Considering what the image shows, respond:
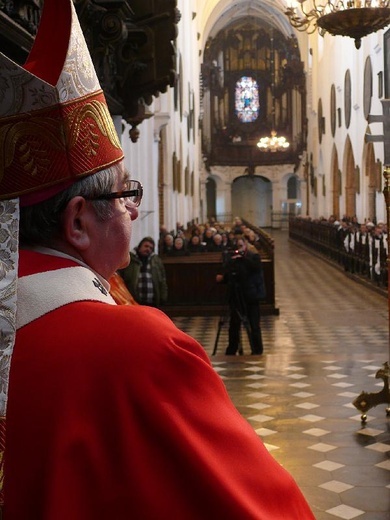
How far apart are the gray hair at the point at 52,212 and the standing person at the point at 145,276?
8.57 m

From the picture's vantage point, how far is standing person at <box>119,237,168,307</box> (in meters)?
10.2

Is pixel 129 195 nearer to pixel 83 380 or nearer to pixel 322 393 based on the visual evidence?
pixel 83 380

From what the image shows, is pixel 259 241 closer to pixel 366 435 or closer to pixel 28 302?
pixel 366 435

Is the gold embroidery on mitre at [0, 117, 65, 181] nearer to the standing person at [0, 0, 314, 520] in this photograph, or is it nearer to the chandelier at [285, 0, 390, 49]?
the standing person at [0, 0, 314, 520]

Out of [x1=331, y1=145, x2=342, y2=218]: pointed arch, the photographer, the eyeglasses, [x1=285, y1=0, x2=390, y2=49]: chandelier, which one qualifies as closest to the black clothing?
the photographer

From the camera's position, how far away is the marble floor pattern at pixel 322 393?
5395 mm

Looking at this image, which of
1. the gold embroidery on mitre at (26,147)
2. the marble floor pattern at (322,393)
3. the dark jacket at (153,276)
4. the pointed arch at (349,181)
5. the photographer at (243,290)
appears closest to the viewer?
the gold embroidery on mitre at (26,147)

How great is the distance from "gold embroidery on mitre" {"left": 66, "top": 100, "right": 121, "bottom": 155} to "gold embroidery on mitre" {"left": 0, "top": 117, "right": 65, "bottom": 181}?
0.18ft

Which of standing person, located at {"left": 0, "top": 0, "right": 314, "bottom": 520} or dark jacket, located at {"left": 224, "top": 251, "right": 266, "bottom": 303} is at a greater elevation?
standing person, located at {"left": 0, "top": 0, "right": 314, "bottom": 520}

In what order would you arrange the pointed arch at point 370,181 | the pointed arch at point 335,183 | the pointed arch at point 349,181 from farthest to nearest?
the pointed arch at point 335,183 → the pointed arch at point 349,181 → the pointed arch at point 370,181

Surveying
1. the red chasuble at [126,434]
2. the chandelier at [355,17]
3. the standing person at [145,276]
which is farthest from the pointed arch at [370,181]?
the red chasuble at [126,434]

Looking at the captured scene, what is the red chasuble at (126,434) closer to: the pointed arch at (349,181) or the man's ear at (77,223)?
the man's ear at (77,223)

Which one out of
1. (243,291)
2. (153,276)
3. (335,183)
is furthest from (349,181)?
(153,276)

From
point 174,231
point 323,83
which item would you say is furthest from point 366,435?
point 323,83
